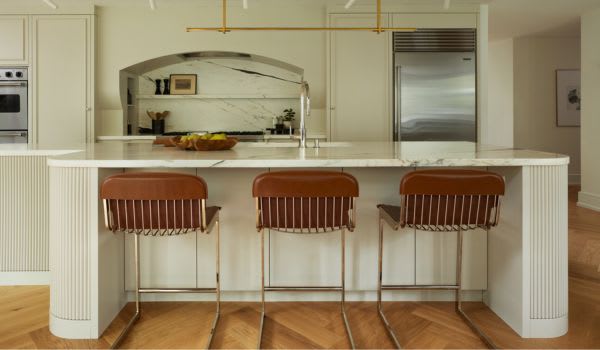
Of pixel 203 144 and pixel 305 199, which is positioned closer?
pixel 305 199

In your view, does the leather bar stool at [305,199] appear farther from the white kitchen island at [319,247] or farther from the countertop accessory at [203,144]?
the countertop accessory at [203,144]

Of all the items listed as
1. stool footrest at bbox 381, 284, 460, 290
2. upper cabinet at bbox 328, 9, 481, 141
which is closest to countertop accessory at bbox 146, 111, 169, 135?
upper cabinet at bbox 328, 9, 481, 141

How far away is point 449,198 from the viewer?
90.7 inches

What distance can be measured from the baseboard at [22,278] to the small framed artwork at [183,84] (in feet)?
10.4

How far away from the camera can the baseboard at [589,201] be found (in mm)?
6409

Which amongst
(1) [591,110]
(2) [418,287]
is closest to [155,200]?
(2) [418,287]

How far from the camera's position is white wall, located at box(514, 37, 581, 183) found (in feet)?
27.8

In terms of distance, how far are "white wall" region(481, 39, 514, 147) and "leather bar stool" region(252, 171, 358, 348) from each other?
22.7 feet

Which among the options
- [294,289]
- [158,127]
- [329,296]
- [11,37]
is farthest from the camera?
[158,127]

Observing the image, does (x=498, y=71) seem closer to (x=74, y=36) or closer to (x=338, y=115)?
(x=338, y=115)

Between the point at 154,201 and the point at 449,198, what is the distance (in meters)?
1.28

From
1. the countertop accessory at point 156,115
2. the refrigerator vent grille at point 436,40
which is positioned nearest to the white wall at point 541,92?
the refrigerator vent grille at point 436,40

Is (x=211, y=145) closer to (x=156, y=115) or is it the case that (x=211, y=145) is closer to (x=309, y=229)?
(x=309, y=229)

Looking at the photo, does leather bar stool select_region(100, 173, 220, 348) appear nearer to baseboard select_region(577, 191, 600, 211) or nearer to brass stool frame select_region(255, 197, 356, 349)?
brass stool frame select_region(255, 197, 356, 349)
